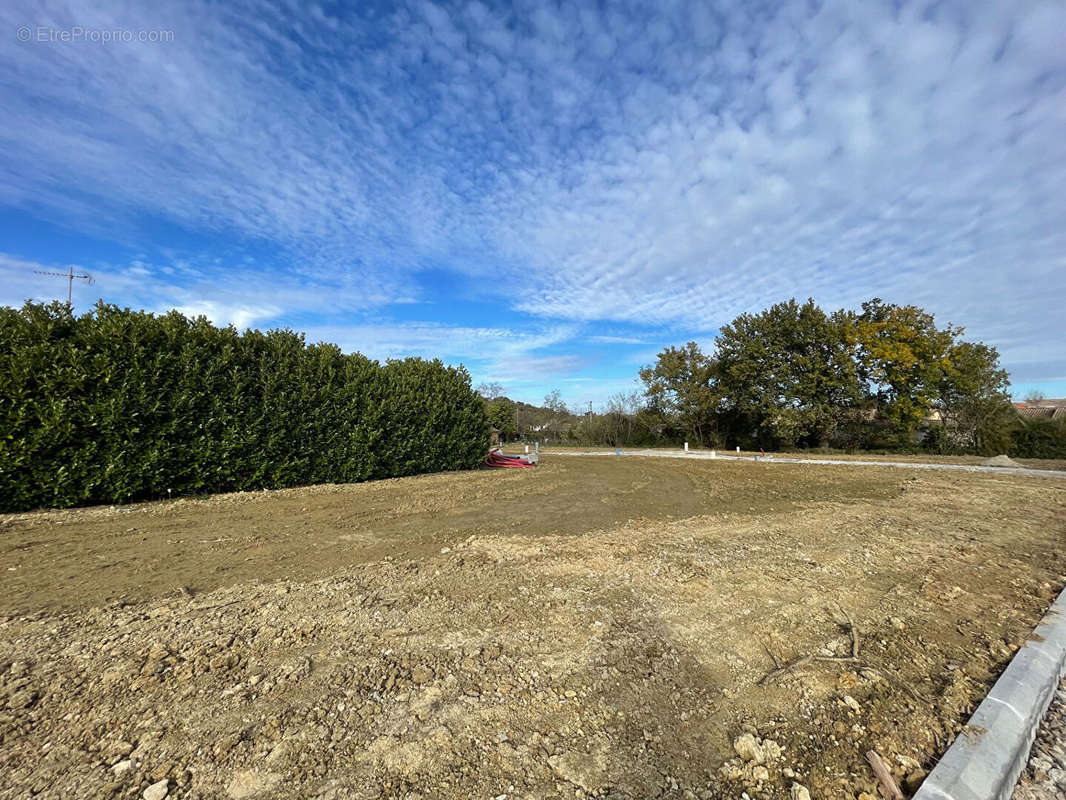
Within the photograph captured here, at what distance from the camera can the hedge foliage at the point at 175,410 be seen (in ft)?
18.3

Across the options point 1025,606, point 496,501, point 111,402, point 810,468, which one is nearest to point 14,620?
point 111,402

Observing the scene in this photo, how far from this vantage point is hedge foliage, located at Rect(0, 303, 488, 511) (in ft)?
18.3

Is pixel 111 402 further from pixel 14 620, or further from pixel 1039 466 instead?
pixel 1039 466

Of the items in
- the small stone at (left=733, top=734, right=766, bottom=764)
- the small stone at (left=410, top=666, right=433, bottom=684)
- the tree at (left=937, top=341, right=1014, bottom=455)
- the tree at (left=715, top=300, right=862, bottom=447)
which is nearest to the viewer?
the small stone at (left=733, top=734, right=766, bottom=764)

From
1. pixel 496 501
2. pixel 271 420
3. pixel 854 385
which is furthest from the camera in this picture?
pixel 854 385

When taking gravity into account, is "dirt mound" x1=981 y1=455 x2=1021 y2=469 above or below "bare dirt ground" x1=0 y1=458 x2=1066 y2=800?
above

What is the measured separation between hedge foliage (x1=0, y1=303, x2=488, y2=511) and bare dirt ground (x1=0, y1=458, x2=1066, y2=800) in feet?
2.95

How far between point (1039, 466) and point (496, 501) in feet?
59.4

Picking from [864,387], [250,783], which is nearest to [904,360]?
[864,387]

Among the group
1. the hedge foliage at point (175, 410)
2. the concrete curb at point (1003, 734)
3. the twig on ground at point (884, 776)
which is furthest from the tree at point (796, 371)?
the twig on ground at point (884, 776)

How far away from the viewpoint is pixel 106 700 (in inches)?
79.6

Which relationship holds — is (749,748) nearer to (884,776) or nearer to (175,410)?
(884,776)

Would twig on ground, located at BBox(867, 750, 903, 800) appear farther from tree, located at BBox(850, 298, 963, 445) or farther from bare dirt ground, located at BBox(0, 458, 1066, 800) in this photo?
tree, located at BBox(850, 298, 963, 445)

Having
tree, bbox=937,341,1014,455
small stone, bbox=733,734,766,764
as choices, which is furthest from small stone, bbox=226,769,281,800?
tree, bbox=937,341,1014,455
